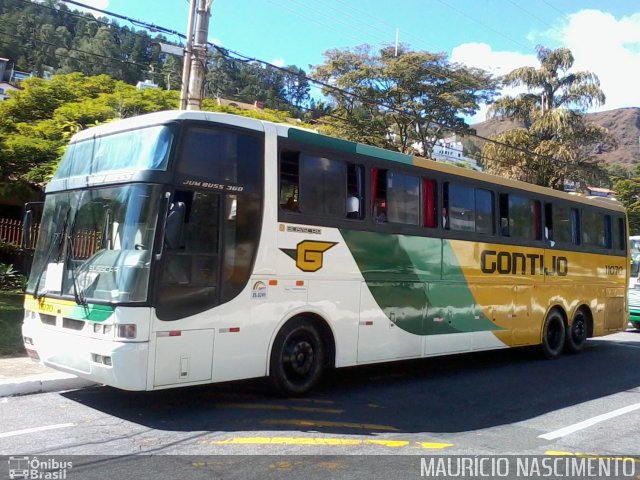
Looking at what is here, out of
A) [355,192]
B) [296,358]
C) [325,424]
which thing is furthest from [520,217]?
[325,424]

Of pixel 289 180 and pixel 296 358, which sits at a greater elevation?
pixel 289 180

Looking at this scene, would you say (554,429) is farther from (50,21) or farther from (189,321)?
(50,21)

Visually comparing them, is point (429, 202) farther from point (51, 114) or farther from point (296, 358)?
point (51, 114)

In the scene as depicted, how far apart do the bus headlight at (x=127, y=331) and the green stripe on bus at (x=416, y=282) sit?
3.26 metres

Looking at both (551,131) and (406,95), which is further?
(406,95)

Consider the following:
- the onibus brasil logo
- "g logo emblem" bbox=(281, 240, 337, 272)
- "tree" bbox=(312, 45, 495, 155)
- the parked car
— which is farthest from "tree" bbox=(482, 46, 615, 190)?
the onibus brasil logo

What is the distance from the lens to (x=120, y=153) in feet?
21.8

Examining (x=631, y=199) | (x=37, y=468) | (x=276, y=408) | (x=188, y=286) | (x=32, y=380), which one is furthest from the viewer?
(x=631, y=199)

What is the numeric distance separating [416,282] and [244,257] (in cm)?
339

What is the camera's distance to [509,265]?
11148mm

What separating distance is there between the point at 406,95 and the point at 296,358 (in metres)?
24.0

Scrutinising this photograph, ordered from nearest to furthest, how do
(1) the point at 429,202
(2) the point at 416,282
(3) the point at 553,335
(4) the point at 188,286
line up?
(4) the point at 188,286
(2) the point at 416,282
(1) the point at 429,202
(3) the point at 553,335

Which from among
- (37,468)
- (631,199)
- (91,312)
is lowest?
(37,468)

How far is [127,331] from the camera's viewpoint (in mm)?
5809
